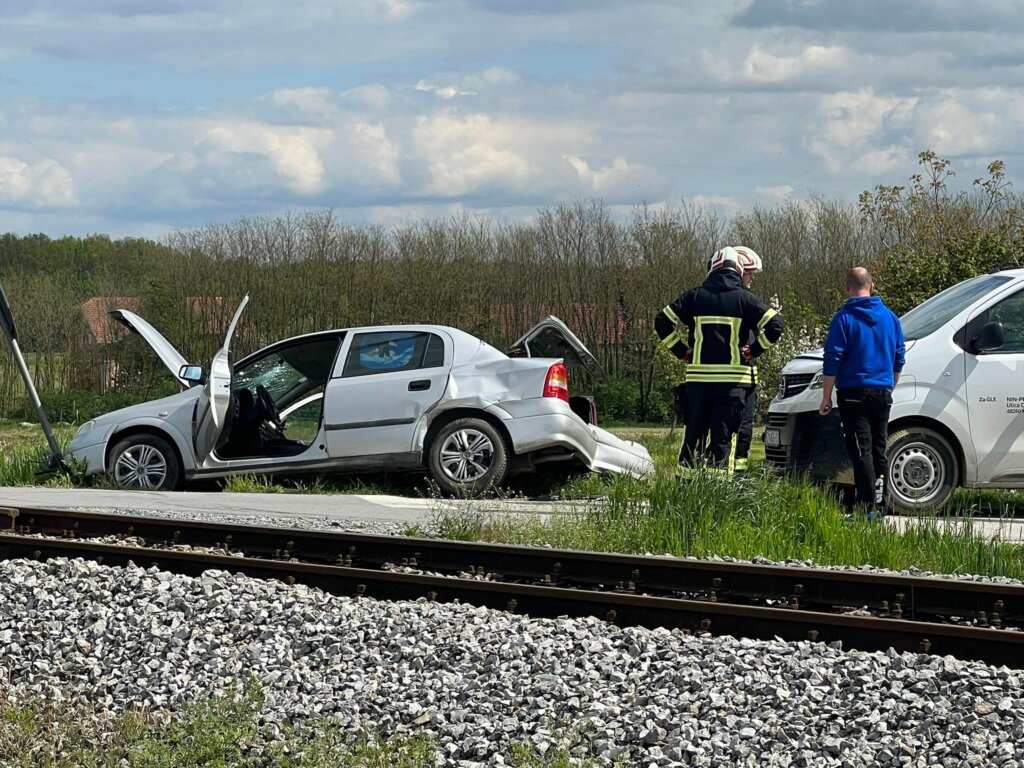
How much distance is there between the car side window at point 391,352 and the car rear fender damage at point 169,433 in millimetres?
1684

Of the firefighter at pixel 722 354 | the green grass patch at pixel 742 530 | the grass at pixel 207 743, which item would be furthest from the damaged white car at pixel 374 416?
the grass at pixel 207 743

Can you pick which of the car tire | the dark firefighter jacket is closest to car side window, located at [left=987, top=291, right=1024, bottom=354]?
the dark firefighter jacket

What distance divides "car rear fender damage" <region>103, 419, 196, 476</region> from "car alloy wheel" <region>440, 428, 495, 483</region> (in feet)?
8.23

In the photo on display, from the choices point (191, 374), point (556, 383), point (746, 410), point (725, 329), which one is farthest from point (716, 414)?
point (191, 374)

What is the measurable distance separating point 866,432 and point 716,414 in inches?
45.0

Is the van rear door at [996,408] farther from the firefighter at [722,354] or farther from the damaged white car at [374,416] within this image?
the damaged white car at [374,416]

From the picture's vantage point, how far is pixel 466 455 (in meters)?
12.0

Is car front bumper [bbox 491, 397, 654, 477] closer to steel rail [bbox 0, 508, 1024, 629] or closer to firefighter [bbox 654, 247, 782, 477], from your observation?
firefighter [bbox 654, 247, 782, 477]

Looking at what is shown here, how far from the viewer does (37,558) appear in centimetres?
844

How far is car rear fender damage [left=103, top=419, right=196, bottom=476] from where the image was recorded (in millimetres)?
12703

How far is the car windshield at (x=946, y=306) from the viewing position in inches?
436

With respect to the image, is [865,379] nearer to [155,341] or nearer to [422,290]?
[155,341]

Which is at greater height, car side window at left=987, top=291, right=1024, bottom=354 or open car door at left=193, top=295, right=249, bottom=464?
car side window at left=987, top=291, right=1024, bottom=354

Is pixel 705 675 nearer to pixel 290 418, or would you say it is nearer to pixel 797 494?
pixel 797 494
